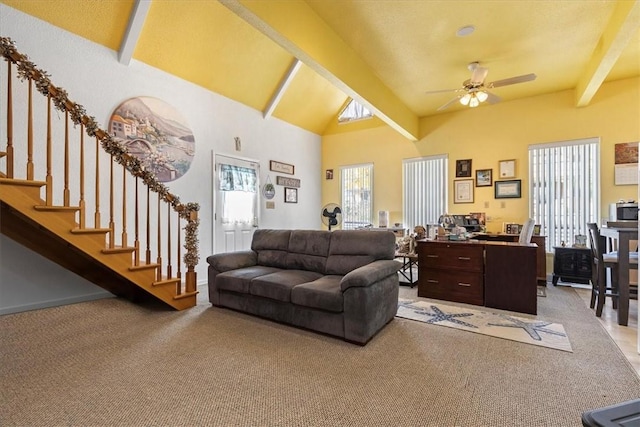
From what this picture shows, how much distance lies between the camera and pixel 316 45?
325cm

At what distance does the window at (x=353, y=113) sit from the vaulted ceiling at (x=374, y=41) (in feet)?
5.27

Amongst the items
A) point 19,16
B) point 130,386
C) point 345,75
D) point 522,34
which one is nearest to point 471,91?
point 522,34

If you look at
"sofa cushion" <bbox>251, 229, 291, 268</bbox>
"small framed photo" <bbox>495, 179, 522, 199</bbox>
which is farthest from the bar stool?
"sofa cushion" <bbox>251, 229, 291, 268</bbox>

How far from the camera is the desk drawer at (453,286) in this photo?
346cm

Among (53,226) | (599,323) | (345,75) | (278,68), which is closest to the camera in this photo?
(53,226)

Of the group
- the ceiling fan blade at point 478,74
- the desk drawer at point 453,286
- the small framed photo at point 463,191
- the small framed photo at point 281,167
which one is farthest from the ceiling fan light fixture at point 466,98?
the small framed photo at point 281,167

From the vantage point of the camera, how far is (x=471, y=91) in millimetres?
4078

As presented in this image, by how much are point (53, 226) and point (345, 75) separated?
3.42m

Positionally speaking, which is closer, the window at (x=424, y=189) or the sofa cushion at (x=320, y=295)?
the sofa cushion at (x=320, y=295)

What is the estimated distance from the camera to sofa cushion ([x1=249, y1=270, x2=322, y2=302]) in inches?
109

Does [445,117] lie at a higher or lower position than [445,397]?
higher

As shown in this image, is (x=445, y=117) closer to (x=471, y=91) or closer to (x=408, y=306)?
(x=471, y=91)

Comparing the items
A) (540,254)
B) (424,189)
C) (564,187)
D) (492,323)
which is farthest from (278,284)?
(564,187)

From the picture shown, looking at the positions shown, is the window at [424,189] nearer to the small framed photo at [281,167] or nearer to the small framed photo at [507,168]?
the small framed photo at [507,168]
